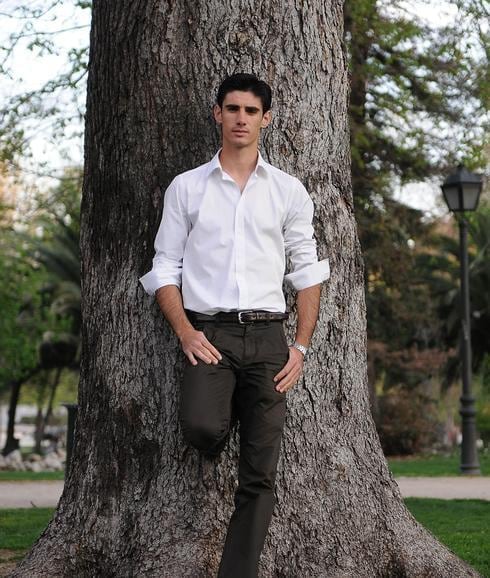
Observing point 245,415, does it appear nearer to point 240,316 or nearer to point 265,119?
point 240,316

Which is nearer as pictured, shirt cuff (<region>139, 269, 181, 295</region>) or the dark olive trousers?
the dark olive trousers

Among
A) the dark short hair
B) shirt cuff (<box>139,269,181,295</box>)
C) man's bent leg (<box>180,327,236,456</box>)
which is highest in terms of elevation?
the dark short hair

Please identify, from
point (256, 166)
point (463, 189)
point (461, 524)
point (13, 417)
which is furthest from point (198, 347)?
point (13, 417)

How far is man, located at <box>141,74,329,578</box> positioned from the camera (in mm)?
4773

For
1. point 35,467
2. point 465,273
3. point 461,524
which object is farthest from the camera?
point 35,467

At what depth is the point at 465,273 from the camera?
17.9m

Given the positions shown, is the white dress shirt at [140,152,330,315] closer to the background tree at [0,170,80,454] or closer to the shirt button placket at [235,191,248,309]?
the shirt button placket at [235,191,248,309]

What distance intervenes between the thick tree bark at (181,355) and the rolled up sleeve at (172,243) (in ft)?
1.73

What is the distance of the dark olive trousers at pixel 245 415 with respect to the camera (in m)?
4.75

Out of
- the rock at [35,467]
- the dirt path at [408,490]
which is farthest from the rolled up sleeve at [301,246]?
the rock at [35,467]

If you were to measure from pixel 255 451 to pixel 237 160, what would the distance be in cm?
136

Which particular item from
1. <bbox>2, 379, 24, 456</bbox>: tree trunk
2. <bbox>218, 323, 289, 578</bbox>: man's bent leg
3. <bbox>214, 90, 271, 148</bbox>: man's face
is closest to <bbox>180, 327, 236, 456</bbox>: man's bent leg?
<bbox>218, 323, 289, 578</bbox>: man's bent leg

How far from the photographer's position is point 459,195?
683 inches

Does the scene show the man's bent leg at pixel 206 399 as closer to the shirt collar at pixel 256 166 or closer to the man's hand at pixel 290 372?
the man's hand at pixel 290 372
